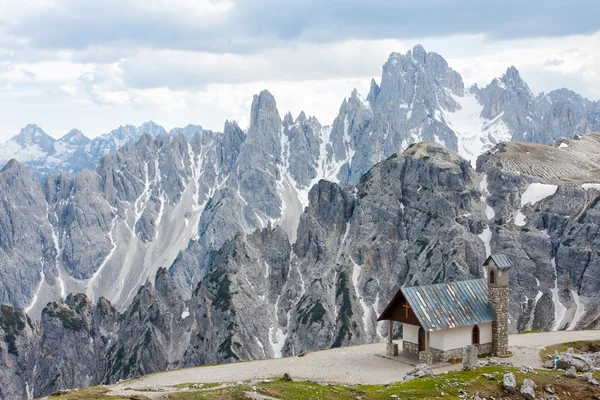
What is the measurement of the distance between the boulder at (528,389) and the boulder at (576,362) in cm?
785

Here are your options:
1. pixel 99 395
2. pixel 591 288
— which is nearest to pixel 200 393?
pixel 99 395

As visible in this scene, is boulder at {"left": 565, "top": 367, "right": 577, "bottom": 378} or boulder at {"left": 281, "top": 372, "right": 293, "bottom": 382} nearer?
boulder at {"left": 281, "top": 372, "right": 293, "bottom": 382}

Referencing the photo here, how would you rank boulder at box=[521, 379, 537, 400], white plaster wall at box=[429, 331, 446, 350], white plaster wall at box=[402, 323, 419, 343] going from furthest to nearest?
white plaster wall at box=[402, 323, 419, 343] < white plaster wall at box=[429, 331, 446, 350] < boulder at box=[521, 379, 537, 400]

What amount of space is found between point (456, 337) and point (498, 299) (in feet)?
19.5

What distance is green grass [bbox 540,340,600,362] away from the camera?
205 ft

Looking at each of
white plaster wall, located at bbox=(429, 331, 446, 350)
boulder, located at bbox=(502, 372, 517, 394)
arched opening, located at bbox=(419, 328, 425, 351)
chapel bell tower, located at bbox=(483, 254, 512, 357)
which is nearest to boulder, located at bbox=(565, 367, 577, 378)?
boulder, located at bbox=(502, 372, 517, 394)

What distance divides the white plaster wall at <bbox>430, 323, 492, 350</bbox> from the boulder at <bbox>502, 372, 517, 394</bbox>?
33.2ft

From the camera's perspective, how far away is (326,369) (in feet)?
187

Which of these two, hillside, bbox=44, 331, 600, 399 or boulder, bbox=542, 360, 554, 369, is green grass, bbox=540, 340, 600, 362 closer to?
hillside, bbox=44, 331, 600, 399

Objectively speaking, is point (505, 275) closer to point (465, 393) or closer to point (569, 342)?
point (569, 342)

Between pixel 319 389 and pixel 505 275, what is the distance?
80.1ft

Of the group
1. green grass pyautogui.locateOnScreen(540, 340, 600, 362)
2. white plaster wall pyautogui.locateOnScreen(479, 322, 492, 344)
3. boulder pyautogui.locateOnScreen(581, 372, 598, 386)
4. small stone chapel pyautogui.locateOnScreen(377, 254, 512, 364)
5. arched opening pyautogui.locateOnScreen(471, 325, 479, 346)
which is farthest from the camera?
green grass pyautogui.locateOnScreen(540, 340, 600, 362)

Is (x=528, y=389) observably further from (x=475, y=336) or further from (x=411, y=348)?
(x=411, y=348)

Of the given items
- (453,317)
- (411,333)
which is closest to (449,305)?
(453,317)
